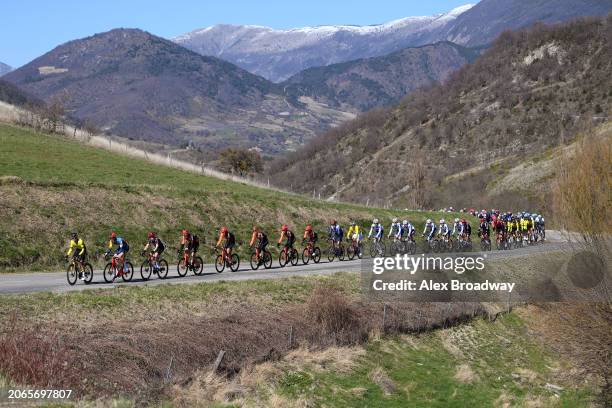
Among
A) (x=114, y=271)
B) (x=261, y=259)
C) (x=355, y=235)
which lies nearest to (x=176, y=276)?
(x=114, y=271)

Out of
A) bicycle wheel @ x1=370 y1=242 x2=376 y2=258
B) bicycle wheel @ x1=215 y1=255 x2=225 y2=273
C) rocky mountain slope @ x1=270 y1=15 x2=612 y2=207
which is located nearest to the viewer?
bicycle wheel @ x1=215 y1=255 x2=225 y2=273

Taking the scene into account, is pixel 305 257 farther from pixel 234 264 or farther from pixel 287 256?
pixel 234 264

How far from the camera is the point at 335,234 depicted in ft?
124

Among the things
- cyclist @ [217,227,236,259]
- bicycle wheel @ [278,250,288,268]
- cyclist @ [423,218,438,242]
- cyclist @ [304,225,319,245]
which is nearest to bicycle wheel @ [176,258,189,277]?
cyclist @ [217,227,236,259]

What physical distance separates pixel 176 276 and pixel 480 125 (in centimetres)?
10787

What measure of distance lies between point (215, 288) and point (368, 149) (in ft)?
413

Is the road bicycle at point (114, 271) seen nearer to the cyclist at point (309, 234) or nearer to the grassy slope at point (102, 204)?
the grassy slope at point (102, 204)

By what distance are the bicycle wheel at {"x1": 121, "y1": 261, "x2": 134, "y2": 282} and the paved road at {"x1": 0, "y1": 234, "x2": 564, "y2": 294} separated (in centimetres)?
19

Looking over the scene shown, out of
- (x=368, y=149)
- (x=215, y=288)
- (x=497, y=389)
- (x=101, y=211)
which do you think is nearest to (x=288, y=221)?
(x=101, y=211)

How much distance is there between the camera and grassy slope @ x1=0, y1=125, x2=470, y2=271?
102ft

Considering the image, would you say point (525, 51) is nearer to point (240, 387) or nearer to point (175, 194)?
point (175, 194)

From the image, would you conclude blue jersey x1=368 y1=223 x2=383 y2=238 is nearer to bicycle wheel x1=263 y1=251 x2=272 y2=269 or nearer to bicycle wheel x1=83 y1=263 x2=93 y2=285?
bicycle wheel x1=263 y1=251 x2=272 y2=269

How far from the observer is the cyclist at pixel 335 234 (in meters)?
37.5

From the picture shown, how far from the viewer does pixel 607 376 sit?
74.4ft
